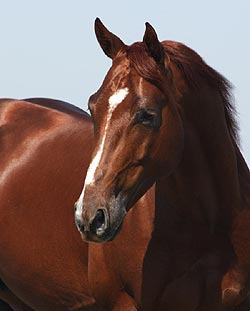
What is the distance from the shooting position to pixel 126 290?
6.06 meters

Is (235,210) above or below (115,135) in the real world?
below

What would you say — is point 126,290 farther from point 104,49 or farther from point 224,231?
point 104,49

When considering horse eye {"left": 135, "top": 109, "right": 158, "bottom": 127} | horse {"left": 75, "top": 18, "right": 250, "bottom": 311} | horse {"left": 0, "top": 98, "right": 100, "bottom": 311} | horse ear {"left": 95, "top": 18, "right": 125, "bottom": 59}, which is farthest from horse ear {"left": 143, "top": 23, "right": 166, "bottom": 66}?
horse {"left": 0, "top": 98, "right": 100, "bottom": 311}

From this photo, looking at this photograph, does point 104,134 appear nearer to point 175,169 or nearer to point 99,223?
point 99,223

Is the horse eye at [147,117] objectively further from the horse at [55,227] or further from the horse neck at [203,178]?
the horse at [55,227]

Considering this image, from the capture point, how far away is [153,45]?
5.54 metres

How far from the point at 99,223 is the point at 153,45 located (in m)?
0.95

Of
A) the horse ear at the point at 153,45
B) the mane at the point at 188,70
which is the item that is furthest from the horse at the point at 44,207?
the horse ear at the point at 153,45

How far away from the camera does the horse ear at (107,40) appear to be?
5.67 meters

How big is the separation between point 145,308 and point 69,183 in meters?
1.11

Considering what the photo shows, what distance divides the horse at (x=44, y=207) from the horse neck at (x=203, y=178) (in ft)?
2.78

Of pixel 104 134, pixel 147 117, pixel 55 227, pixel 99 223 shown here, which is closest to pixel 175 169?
pixel 147 117

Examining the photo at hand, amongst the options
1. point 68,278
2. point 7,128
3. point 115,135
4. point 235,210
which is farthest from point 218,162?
point 7,128

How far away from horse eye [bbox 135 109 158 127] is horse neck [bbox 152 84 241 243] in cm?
39
